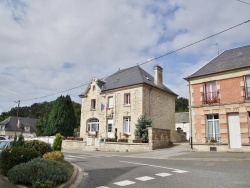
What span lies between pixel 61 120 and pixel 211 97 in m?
20.6

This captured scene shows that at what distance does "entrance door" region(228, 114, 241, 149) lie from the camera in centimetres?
1694

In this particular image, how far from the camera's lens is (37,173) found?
6.52 m

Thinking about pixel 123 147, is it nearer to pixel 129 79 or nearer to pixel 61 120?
pixel 129 79

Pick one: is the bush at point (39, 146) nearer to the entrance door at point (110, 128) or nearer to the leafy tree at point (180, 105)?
the entrance door at point (110, 128)

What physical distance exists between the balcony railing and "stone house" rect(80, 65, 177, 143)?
23.6 feet

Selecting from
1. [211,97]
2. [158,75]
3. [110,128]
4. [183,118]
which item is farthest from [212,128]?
[183,118]

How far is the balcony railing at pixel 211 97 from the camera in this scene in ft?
59.8

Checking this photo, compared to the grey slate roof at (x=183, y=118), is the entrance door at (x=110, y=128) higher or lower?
lower

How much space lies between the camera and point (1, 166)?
803 centimetres

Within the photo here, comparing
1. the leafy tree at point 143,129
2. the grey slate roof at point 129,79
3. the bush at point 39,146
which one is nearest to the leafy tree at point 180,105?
the grey slate roof at point 129,79

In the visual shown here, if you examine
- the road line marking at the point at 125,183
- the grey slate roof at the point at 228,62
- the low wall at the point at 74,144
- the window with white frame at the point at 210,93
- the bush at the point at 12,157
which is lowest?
the low wall at the point at 74,144

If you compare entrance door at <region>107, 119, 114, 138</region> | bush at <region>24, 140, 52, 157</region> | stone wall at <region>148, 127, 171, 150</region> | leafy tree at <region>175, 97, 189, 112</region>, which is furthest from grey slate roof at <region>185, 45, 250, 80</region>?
leafy tree at <region>175, 97, 189, 112</region>

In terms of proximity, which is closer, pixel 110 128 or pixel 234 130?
pixel 234 130

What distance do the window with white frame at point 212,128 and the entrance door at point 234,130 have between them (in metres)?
0.87
